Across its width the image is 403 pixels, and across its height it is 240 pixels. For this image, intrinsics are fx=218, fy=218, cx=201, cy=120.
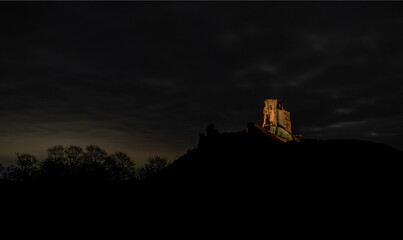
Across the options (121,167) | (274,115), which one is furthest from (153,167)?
(274,115)

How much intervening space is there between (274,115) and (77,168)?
74.6m

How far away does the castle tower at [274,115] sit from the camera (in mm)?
85438

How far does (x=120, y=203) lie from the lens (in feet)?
112

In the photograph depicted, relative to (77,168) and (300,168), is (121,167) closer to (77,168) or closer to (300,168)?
(77,168)

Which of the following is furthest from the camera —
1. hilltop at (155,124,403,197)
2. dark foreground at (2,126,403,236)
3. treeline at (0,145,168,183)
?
treeline at (0,145,168,183)

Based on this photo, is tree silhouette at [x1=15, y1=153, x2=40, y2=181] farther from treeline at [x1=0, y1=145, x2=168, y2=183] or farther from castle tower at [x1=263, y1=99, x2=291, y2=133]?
castle tower at [x1=263, y1=99, x2=291, y2=133]

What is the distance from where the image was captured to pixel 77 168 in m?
75.6

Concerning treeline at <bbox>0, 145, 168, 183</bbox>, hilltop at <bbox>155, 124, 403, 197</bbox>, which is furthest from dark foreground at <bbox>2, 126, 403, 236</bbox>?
treeline at <bbox>0, 145, 168, 183</bbox>

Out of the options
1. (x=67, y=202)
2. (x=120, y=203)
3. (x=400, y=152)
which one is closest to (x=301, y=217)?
(x=400, y=152)

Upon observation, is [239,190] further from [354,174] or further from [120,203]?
[120,203]

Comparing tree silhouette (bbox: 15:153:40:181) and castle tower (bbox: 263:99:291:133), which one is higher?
castle tower (bbox: 263:99:291:133)

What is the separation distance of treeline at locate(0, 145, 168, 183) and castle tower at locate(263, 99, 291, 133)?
46421 millimetres

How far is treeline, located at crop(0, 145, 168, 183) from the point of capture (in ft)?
226

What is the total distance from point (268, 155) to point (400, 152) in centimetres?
1488
